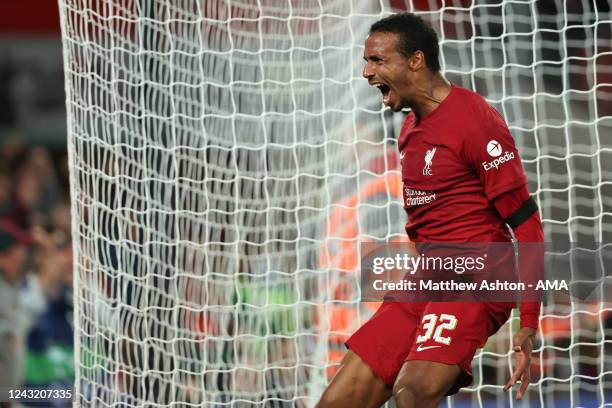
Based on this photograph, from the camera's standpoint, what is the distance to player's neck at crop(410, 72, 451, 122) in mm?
3387

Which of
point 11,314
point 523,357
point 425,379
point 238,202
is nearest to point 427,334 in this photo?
point 425,379

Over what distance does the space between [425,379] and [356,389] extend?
0.31 m

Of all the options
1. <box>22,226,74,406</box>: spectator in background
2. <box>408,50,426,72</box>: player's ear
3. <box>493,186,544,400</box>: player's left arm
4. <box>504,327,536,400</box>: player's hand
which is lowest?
<box>22,226,74,406</box>: spectator in background

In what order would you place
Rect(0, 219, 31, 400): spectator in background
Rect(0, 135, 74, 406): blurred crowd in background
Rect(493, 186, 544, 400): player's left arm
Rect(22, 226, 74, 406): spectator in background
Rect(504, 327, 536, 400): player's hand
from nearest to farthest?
Rect(504, 327, 536, 400): player's hand < Rect(493, 186, 544, 400): player's left arm < Rect(0, 219, 31, 400): spectator in background < Rect(0, 135, 74, 406): blurred crowd in background < Rect(22, 226, 74, 406): spectator in background

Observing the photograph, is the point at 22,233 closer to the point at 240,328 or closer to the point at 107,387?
the point at 240,328

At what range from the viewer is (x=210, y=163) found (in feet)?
18.9

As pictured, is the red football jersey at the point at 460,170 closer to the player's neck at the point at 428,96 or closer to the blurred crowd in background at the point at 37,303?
the player's neck at the point at 428,96

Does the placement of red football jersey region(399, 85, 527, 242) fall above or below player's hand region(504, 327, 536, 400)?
above

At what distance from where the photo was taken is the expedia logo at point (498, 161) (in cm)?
322

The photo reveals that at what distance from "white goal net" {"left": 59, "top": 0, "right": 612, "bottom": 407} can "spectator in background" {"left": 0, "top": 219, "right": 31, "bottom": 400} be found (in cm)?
137

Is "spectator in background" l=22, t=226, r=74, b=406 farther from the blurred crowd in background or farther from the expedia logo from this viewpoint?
the expedia logo

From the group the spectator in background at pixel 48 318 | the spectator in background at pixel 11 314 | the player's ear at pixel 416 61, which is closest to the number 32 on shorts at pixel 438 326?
the player's ear at pixel 416 61

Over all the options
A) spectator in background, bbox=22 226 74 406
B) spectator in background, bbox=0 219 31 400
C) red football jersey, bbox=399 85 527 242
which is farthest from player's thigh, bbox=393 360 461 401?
spectator in background, bbox=22 226 74 406

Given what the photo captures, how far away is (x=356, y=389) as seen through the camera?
340 cm
